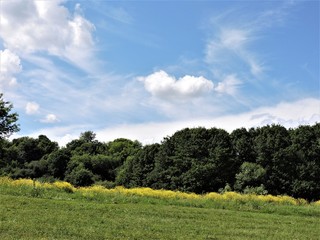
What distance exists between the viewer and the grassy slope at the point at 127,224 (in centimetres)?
1136

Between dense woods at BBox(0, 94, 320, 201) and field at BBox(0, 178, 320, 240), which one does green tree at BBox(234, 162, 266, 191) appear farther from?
field at BBox(0, 178, 320, 240)

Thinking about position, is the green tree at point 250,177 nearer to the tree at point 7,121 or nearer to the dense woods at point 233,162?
the dense woods at point 233,162

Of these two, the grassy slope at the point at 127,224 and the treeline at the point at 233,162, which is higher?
the treeline at the point at 233,162

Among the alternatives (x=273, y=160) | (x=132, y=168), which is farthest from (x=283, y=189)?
(x=132, y=168)

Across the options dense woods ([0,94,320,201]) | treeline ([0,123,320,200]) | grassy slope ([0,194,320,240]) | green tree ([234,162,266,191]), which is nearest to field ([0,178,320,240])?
grassy slope ([0,194,320,240])

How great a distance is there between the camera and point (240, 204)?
2334cm

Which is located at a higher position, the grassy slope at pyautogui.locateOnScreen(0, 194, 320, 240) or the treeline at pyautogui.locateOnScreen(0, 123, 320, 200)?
the treeline at pyautogui.locateOnScreen(0, 123, 320, 200)

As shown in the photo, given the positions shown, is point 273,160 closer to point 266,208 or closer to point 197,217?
point 266,208

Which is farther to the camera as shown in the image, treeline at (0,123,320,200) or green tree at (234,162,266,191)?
treeline at (0,123,320,200)

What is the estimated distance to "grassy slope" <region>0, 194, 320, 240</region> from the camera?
11359 mm

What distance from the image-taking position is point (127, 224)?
13.5 m

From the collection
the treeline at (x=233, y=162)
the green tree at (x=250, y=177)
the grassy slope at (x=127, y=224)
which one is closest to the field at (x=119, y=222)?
the grassy slope at (x=127, y=224)

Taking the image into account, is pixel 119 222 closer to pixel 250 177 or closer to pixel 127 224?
pixel 127 224

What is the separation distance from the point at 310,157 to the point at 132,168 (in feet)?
89.0
